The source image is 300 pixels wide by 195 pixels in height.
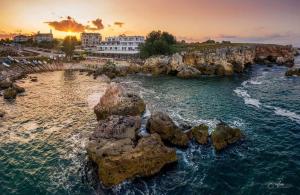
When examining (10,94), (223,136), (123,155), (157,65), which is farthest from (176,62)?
(123,155)

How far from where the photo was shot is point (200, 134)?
1406 inches

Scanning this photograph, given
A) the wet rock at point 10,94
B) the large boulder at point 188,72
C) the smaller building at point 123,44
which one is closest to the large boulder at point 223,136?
the wet rock at point 10,94

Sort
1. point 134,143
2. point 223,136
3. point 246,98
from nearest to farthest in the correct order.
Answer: point 134,143, point 223,136, point 246,98

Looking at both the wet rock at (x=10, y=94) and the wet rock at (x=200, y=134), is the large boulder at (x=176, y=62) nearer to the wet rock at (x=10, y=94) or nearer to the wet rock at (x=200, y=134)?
the wet rock at (x=10, y=94)

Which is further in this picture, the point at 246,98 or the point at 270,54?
the point at 270,54

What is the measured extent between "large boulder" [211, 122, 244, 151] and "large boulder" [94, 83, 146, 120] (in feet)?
45.8

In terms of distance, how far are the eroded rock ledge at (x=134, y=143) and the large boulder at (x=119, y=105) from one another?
0.53 ft

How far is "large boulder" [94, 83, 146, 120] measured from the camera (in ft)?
139

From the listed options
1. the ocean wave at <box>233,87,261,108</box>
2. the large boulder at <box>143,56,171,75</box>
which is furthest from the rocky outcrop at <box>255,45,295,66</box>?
the ocean wave at <box>233,87,261,108</box>

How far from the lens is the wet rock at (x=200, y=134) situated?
35.2m

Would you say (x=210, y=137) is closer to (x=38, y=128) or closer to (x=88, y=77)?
(x=38, y=128)

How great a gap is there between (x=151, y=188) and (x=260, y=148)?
1657 cm

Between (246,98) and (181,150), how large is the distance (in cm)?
3272

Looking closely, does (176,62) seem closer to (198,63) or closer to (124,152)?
(198,63)
